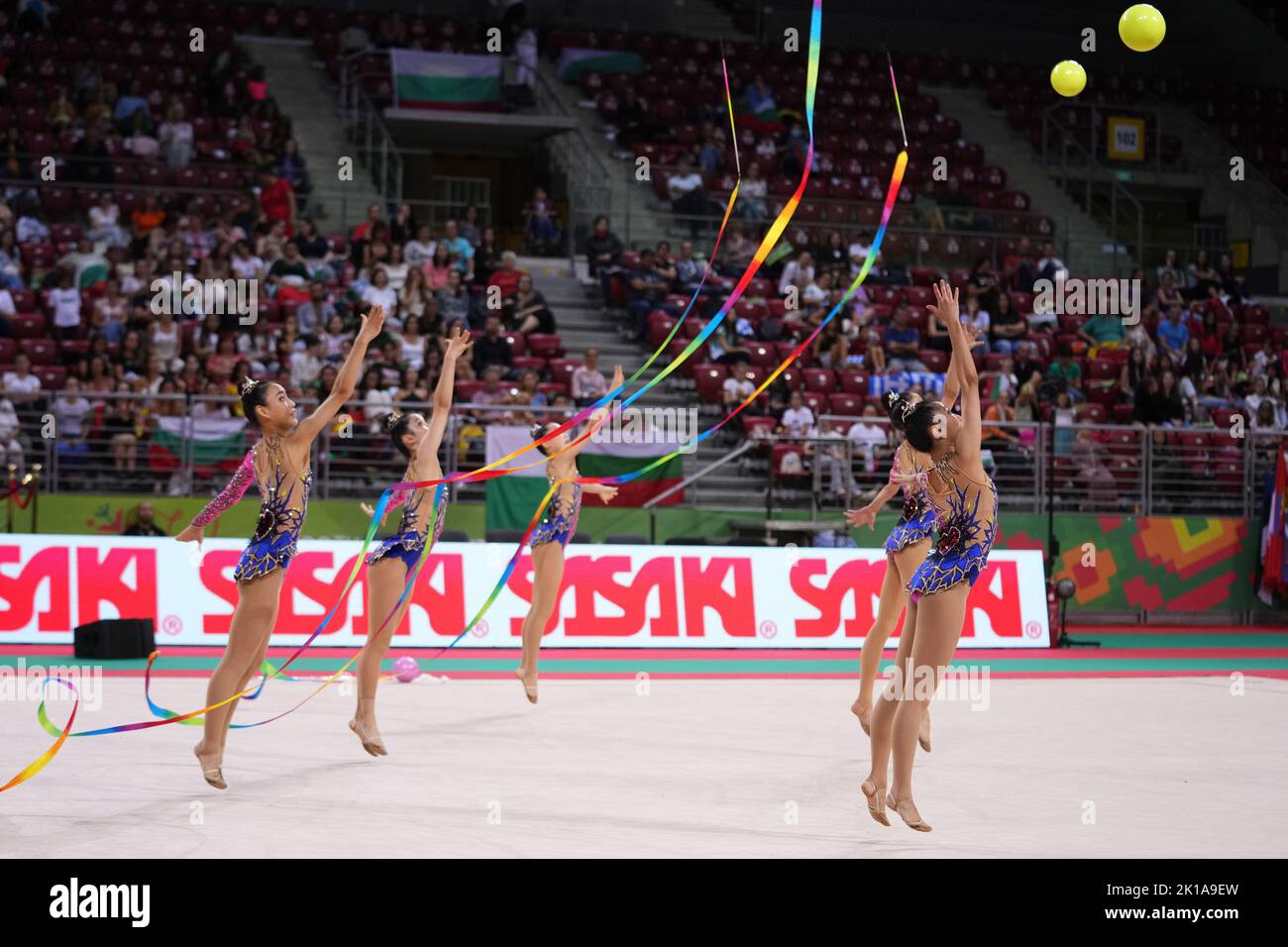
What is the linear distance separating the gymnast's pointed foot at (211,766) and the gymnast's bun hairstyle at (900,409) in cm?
340

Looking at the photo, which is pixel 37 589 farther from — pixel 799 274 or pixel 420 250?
pixel 799 274

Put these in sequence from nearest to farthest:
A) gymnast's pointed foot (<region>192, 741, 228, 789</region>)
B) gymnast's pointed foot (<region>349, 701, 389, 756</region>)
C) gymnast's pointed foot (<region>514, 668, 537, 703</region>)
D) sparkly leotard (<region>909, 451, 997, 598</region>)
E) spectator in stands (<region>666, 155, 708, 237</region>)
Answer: sparkly leotard (<region>909, 451, 997, 598</region>) < gymnast's pointed foot (<region>192, 741, 228, 789</region>) < gymnast's pointed foot (<region>349, 701, 389, 756</region>) < gymnast's pointed foot (<region>514, 668, 537, 703</region>) < spectator in stands (<region>666, 155, 708, 237</region>)

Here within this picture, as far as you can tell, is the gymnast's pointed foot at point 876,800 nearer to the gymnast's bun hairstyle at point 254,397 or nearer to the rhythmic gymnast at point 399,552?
the rhythmic gymnast at point 399,552

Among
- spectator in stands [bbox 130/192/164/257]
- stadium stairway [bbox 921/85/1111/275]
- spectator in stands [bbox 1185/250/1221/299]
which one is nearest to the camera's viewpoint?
spectator in stands [bbox 130/192/164/257]

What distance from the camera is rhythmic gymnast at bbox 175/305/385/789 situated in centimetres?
675

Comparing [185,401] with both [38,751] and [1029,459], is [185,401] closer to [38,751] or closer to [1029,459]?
[38,751]

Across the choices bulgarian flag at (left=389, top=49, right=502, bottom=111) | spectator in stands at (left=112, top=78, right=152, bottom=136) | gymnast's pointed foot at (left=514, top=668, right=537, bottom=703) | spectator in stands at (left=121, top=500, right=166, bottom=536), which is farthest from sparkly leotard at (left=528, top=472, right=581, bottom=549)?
bulgarian flag at (left=389, top=49, right=502, bottom=111)

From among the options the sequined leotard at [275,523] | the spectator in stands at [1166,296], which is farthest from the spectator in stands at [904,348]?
the sequined leotard at [275,523]

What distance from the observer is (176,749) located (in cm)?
786

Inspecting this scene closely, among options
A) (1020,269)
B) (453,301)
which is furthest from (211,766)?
(1020,269)

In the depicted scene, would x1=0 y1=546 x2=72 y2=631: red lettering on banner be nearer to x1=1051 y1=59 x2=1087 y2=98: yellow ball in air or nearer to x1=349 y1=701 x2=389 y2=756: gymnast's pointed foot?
x1=349 y1=701 x2=389 y2=756: gymnast's pointed foot

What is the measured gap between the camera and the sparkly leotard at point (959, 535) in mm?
6023

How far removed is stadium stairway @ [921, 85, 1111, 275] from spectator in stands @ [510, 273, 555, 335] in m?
9.14

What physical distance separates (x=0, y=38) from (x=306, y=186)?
469 centimetres
